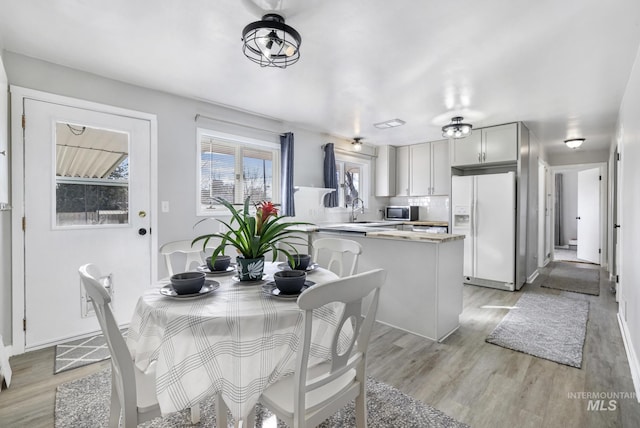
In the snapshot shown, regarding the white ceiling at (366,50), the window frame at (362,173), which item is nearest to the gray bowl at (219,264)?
the white ceiling at (366,50)

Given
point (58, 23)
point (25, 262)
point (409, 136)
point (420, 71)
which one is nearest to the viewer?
point (58, 23)

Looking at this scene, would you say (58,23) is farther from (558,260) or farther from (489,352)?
(558,260)

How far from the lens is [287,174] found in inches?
161

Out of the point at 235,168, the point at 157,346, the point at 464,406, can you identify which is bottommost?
the point at 464,406

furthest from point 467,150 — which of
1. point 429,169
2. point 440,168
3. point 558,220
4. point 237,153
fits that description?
point 558,220

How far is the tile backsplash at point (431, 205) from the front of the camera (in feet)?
18.3

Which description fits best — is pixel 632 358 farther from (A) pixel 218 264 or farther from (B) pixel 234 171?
(B) pixel 234 171

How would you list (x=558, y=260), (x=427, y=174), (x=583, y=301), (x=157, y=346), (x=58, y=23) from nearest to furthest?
(x=157, y=346), (x=58, y=23), (x=583, y=301), (x=427, y=174), (x=558, y=260)

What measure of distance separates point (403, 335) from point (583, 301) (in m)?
2.59

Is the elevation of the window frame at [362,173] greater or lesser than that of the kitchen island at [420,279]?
greater

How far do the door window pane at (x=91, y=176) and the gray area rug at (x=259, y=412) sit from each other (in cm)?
141

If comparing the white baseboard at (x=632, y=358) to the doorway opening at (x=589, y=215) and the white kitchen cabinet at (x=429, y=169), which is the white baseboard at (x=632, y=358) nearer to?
the white kitchen cabinet at (x=429, y=169)

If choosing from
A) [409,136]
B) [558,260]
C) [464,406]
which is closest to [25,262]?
[464,406]

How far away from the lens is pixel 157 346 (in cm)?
123
